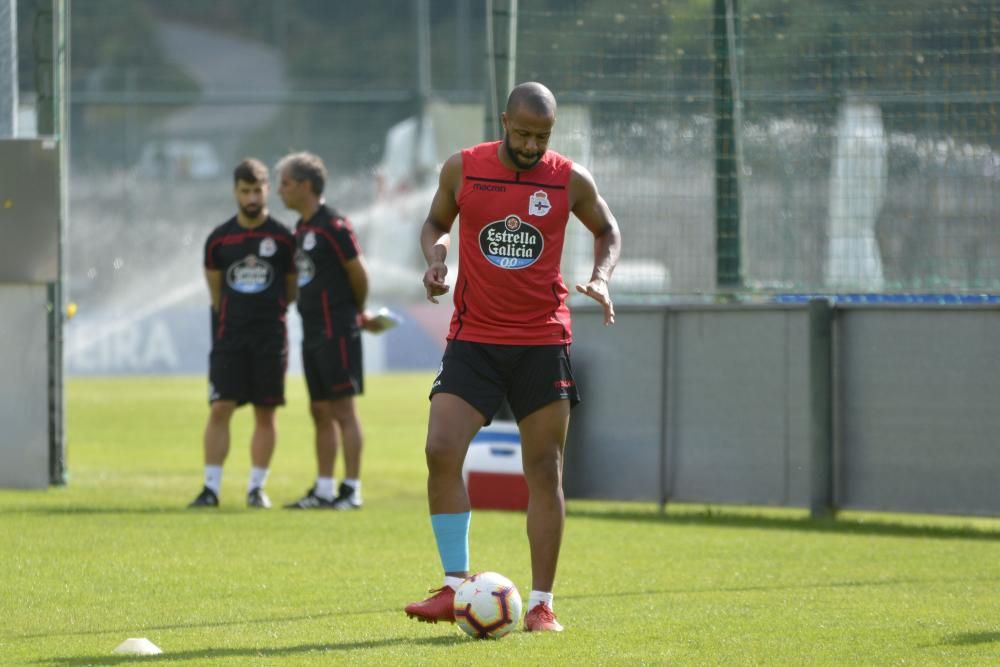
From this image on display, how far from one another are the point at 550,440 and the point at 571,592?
131 cm

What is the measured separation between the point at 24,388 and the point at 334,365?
2.39 m

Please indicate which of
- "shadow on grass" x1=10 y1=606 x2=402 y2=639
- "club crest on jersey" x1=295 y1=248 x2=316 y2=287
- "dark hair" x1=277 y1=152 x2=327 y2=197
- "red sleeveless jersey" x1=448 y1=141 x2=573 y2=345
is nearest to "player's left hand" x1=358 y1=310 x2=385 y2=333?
"club crest on jersey" x1=295 y1=248 x2=316 y2=287

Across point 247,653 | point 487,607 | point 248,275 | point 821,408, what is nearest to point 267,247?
point 248,275

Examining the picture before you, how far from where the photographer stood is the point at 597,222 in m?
7.16

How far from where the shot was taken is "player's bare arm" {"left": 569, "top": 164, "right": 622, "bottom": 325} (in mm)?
6973

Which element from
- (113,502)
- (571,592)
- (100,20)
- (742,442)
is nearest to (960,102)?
(742,442)

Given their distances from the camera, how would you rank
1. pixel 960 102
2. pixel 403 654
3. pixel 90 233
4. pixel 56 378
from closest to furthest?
pixel 403 654 < pixel 960 102 < pixel 56 378 < pixel 90 233

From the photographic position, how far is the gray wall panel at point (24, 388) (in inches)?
493

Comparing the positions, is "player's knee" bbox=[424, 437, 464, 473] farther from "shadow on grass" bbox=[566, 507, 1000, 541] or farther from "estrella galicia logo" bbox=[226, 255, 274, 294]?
"estrella galicia logo" bbox=[226, 255, 274, 294]

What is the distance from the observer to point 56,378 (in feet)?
42.0

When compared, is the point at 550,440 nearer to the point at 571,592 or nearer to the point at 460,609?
the point at 460,609

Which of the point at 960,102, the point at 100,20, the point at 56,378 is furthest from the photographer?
the point at 100,20

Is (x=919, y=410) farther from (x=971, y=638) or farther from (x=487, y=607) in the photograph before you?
(x=487, y=607)

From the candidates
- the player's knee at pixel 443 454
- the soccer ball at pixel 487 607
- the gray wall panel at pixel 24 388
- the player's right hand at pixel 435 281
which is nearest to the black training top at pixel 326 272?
the gray wall panel at pixel 24 388
